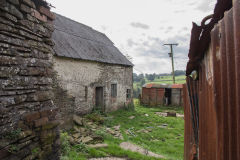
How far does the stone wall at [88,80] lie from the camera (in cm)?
945

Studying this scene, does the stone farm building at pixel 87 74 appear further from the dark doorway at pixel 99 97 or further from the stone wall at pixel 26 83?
the stone wall at pixel 26 83

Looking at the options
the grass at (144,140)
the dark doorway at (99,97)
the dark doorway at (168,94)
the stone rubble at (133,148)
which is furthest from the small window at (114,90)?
the dark doorway at (168,94)

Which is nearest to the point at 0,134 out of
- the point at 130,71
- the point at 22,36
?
the point at 22,36

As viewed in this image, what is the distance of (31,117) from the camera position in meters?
2.84

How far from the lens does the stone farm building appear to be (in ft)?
31.2

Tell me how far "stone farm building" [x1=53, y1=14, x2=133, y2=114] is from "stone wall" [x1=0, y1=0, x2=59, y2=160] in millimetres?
5885

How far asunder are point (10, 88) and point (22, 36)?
867 mm

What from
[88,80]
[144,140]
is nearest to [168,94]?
[88,80]

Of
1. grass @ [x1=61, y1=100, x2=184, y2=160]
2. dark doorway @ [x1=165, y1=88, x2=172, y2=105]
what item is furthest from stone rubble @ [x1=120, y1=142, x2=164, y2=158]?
dark doorway @ [x1=165, y1=88, x2=172, y2=105]

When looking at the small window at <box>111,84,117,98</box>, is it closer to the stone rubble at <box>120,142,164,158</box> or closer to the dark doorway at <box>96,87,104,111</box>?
the dark doorway at <box>96,87,104,111</box>

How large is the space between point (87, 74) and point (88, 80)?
406 mm

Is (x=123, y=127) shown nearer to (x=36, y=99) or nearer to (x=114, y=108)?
(x=114, y=108)

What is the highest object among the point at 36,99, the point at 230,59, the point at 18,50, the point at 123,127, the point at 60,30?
the point at 60,30

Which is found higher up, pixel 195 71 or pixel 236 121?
pixel 195 71
